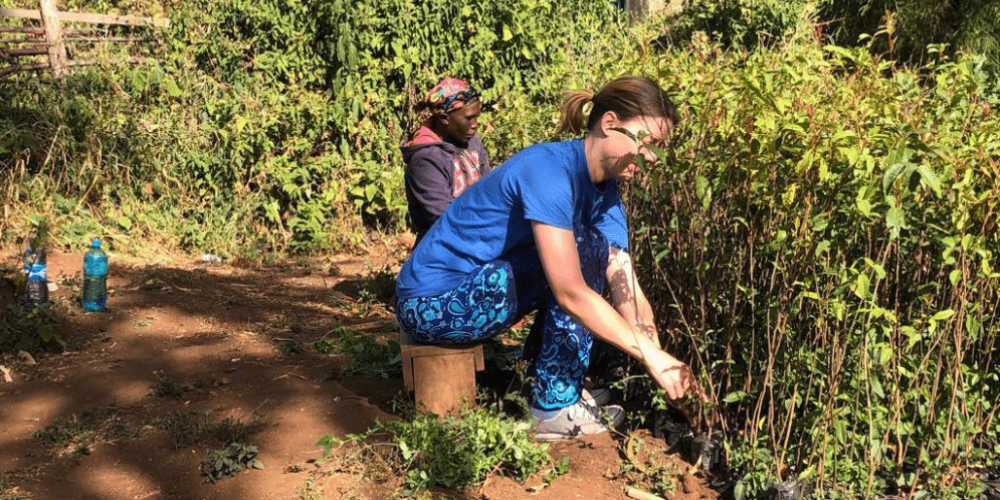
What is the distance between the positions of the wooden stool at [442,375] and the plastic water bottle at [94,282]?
8.72ft

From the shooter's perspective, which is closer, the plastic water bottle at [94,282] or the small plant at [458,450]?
the small plant at [458,450]

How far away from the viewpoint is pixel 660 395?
3688 millimetres

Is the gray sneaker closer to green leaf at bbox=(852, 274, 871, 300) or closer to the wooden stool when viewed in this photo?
the wooden stool

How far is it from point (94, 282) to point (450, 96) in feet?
7.14

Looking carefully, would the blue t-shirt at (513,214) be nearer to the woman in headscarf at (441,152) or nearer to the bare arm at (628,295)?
the bare arm at (628,295)

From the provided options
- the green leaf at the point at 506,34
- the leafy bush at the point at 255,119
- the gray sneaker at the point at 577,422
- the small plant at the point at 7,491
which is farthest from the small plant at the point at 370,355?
the green leaf at the point at 506,34

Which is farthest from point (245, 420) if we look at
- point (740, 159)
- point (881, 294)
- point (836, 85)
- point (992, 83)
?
point (992, 83)

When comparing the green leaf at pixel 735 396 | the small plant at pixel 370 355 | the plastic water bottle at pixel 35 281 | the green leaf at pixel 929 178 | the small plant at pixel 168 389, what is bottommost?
the small plant at pixel 168 389

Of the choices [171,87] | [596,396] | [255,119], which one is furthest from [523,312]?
[171,87]

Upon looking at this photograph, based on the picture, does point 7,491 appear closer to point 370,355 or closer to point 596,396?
point 370,355

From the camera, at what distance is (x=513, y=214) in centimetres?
355

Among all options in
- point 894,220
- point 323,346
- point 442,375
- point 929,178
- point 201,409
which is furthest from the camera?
point 323,346

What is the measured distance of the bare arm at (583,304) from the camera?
10.3 ft

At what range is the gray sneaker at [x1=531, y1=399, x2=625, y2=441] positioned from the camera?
3842 mm
